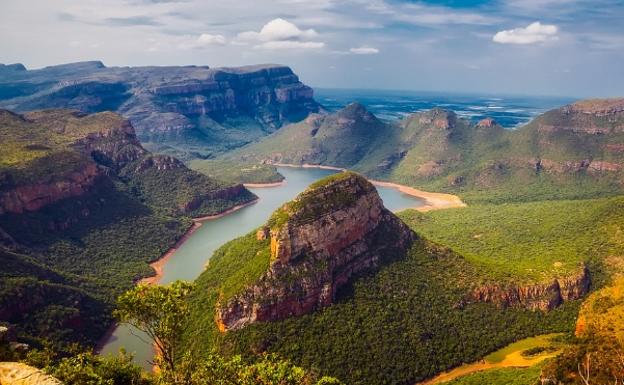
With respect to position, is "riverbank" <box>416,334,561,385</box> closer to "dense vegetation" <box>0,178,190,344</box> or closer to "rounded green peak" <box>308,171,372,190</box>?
"rounded green peak" <box>308,171,372,190</box>

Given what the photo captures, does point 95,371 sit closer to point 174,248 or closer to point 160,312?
point 160,312

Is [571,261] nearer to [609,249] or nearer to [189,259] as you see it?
[609,249]

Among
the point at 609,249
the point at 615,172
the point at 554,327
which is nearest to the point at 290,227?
the point at 554,327

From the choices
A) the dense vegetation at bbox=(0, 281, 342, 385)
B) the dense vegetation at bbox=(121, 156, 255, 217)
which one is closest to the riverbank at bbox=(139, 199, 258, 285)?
the dense vegetation at bbox=(121, 156, 255, 217)

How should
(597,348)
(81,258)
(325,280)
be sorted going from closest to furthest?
(597,348), (325,280), (81,258)

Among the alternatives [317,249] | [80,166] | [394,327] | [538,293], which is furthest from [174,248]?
[538,293]

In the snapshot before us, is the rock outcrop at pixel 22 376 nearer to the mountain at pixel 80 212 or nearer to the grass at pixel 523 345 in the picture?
the mountain at pixel 80 212
